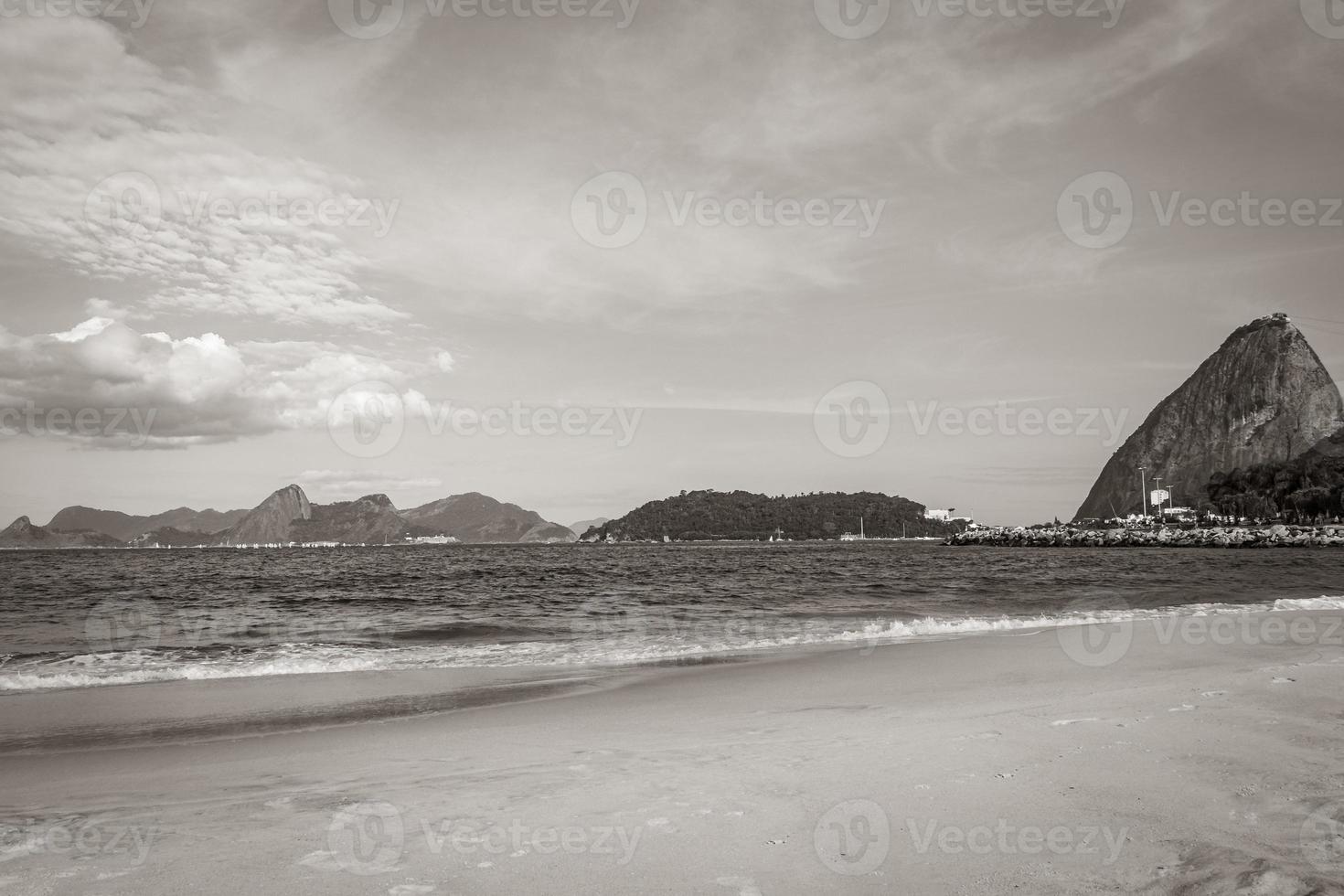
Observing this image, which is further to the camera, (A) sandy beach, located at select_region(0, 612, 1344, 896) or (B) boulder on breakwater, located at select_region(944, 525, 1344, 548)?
(B) boulder on breakwater, located at select_region(944, 525, 1344, 548)

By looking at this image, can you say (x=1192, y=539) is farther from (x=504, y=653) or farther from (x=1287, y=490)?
(x=504, y=653)

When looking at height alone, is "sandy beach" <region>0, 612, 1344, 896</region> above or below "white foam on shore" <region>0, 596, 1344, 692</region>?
above

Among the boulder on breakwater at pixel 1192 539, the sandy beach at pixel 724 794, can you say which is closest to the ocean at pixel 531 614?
the sandy beach at pixel 724 794

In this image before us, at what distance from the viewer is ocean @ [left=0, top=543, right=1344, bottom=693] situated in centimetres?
1454

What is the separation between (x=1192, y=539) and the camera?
8781cm

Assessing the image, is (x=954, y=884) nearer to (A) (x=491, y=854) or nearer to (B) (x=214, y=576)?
(A) (x=491, y=854)

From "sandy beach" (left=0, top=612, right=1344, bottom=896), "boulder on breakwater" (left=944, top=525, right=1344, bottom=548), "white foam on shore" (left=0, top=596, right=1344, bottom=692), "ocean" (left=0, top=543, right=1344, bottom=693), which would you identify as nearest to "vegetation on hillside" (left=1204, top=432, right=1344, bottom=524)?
"boulder on breakwater" (left=944, top=525, right=1344, bottom=548)

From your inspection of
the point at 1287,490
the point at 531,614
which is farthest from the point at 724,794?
the point at 1287,490

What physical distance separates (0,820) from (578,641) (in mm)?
11589

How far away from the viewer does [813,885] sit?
4207 millimetres

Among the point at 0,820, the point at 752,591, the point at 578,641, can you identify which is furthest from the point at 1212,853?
the point at 752,591

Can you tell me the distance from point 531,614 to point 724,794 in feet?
60.4

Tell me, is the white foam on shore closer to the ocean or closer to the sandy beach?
the ocean

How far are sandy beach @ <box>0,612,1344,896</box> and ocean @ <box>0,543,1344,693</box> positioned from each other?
3.92 meters
